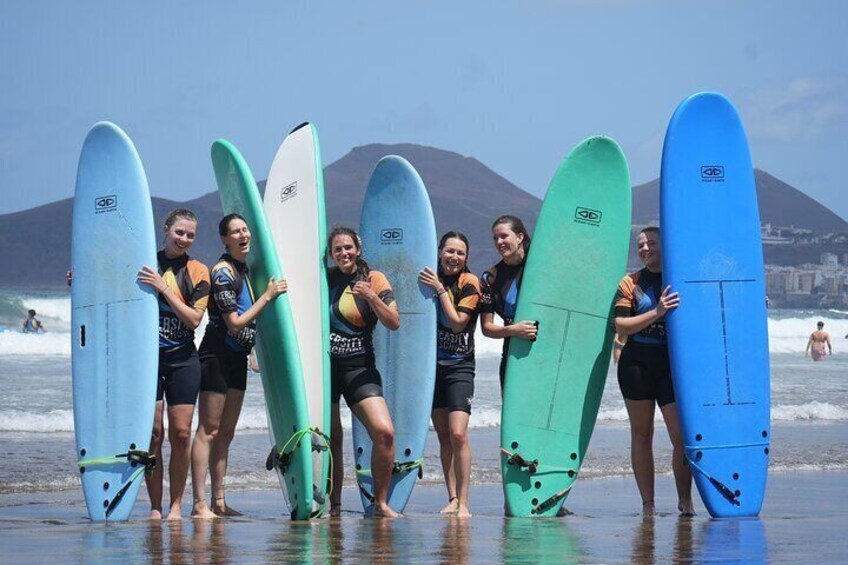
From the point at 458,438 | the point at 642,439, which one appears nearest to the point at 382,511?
the point at 458,438

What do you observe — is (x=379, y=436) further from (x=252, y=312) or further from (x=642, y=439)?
(x=642, y=439)

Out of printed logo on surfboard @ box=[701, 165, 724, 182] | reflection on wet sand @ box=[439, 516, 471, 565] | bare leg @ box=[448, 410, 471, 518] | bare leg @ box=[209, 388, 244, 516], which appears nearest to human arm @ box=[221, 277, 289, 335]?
bare leg @ box=[209, 388, 244, 516]

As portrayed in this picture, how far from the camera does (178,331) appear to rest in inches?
248

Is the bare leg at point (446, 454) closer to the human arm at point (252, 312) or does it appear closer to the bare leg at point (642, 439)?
the bare leg at point (642, 439)

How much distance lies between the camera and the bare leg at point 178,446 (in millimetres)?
6133

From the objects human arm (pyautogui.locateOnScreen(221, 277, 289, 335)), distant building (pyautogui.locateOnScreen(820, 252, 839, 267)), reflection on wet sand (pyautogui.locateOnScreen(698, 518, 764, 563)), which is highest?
distant building (pyautogui.locateOnScreen(820, 252, 839, 267))

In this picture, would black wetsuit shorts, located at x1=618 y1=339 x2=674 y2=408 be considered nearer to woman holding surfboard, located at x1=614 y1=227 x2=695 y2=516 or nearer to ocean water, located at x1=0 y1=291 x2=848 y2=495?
woman holding surfboard, located at x1=614 y1=227 x2=695 y2=516

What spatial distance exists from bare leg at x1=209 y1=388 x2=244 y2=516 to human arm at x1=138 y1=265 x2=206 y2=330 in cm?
44

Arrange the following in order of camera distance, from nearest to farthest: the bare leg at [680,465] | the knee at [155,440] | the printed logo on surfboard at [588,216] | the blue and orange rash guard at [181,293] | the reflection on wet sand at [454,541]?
the reflection on wet sand at [454,541] → the blue and orange rash guard at [181,293] → the knee at [155,440] → the bare leg at [680,465] → the printed logo on surfboard at [588,216]

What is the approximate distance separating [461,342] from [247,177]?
1385 millimetres

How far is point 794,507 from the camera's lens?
7086mm

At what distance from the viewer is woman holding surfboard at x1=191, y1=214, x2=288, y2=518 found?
6250 millimetres

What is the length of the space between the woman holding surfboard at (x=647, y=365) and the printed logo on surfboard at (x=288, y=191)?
5.84ft

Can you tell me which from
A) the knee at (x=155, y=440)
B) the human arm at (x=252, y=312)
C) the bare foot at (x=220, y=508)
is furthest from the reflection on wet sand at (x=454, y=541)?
the knee at (x=155, y=440)
